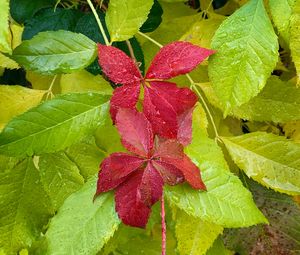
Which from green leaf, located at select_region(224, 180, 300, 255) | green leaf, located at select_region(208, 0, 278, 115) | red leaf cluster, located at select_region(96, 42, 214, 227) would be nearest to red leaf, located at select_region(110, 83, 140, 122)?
red leaf cluster, located at select_region(96, 42, 214, 227)

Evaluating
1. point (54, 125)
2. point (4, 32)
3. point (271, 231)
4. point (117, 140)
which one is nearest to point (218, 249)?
point (271, 231)

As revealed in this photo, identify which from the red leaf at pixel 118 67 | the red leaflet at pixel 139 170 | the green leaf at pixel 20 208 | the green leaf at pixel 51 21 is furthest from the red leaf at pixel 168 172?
the green leaf at pixel 51 21

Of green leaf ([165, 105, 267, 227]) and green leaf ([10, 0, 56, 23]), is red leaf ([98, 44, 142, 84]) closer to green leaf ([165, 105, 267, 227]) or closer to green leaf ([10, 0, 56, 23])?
green leaf ([165, 105, 267, 227])

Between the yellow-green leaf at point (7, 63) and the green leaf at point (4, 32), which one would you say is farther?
the yellow-green leaf at point (7, 63)

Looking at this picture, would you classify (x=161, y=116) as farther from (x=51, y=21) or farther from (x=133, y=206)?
(x=51, y=21)

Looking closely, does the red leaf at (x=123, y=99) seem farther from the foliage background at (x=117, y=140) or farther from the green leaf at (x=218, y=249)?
the green leaf at (x=218, y=249)

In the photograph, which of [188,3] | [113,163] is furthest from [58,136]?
[188,3]
